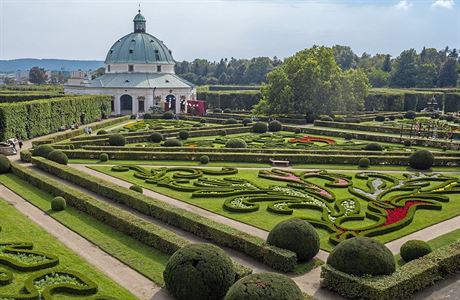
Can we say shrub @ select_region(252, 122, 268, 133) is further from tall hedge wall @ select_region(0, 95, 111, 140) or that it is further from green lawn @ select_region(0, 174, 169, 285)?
green lawn @ select_region(0, 174, 169, 285)

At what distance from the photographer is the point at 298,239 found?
1780 cm

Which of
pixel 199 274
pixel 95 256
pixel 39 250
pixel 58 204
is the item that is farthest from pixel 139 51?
pixel 199 274

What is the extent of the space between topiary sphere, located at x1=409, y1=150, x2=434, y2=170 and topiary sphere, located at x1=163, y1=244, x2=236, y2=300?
84.2 feet

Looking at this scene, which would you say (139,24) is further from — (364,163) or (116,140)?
(364,163)

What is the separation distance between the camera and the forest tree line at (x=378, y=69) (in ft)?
422

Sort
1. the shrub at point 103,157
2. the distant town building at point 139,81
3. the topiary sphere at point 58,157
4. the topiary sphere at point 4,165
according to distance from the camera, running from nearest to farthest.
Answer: the topiary sphere at point 4,165 < the topiary sphere at point 58,157 < the shrub at point 103,157 < the distant town building at point 139,81

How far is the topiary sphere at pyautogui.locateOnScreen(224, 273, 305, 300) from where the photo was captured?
12.0 metres

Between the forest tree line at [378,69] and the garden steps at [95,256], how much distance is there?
119172 millimetres

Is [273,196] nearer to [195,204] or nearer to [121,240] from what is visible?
[195,204]

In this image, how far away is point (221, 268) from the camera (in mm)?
14398

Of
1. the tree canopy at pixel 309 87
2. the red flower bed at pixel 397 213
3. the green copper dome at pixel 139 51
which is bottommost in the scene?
the red flower bed at pixel 397 213

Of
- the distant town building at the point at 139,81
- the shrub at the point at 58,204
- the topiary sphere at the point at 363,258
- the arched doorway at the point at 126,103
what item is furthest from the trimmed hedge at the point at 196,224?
the arched doorway at the point at 126,103

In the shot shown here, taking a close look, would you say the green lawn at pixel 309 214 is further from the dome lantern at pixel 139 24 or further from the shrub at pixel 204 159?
the dome lantern at pixel 139 24

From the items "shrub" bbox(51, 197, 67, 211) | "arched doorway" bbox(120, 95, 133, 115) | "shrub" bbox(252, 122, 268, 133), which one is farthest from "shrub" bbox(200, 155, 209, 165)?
"arched doorway" bbox(120, 95, 133, 115)
